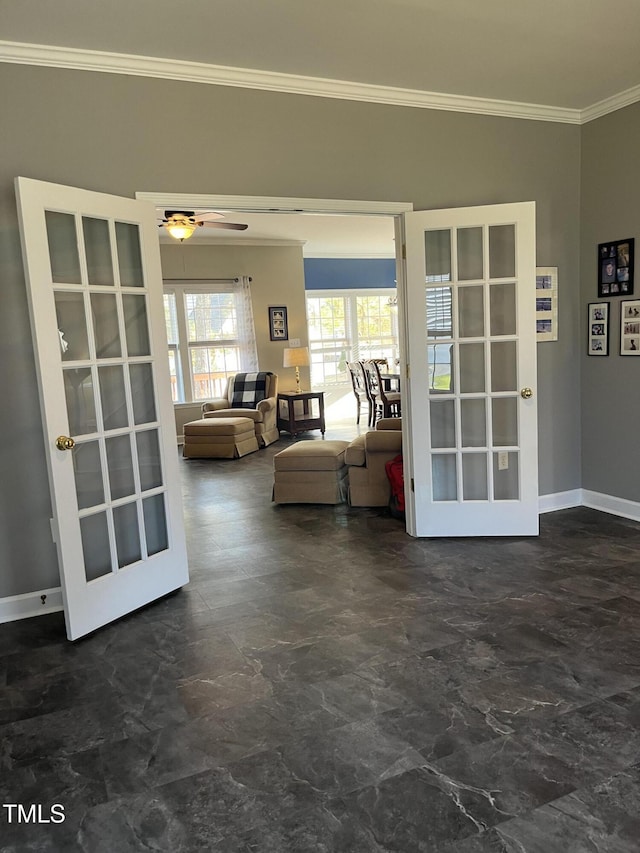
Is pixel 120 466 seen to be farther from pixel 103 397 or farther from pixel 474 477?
pixel 474 477

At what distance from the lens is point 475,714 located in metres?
2.25

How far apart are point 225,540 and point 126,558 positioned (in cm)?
123

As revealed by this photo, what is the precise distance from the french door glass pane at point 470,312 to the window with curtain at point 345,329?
22.9 feet

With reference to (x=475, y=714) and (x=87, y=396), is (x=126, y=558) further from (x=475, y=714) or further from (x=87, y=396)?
(x=475, y=714)

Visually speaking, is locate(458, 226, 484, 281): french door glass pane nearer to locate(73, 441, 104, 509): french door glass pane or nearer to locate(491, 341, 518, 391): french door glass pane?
locate(491, 341, 518, 391): french door glass pane

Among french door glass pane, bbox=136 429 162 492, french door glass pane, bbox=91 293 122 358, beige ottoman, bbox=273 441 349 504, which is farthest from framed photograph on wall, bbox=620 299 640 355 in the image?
french door glass pane, bbox=91 293 122 358

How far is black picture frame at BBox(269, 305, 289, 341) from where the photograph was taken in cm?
930

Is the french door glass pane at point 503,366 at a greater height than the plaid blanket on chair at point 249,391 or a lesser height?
greater

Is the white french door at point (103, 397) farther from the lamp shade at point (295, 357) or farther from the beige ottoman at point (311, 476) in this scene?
the lamp shade at point (295, 357)

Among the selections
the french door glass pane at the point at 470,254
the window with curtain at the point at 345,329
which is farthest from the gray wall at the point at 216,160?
the window with curtain at the point at 345,329

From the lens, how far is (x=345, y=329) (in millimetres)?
11281

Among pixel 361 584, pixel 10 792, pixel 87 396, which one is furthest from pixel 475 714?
pixel 87 396

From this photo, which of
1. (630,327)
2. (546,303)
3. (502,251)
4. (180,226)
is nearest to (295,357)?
(180,226)

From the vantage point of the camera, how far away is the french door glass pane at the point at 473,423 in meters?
4.09
